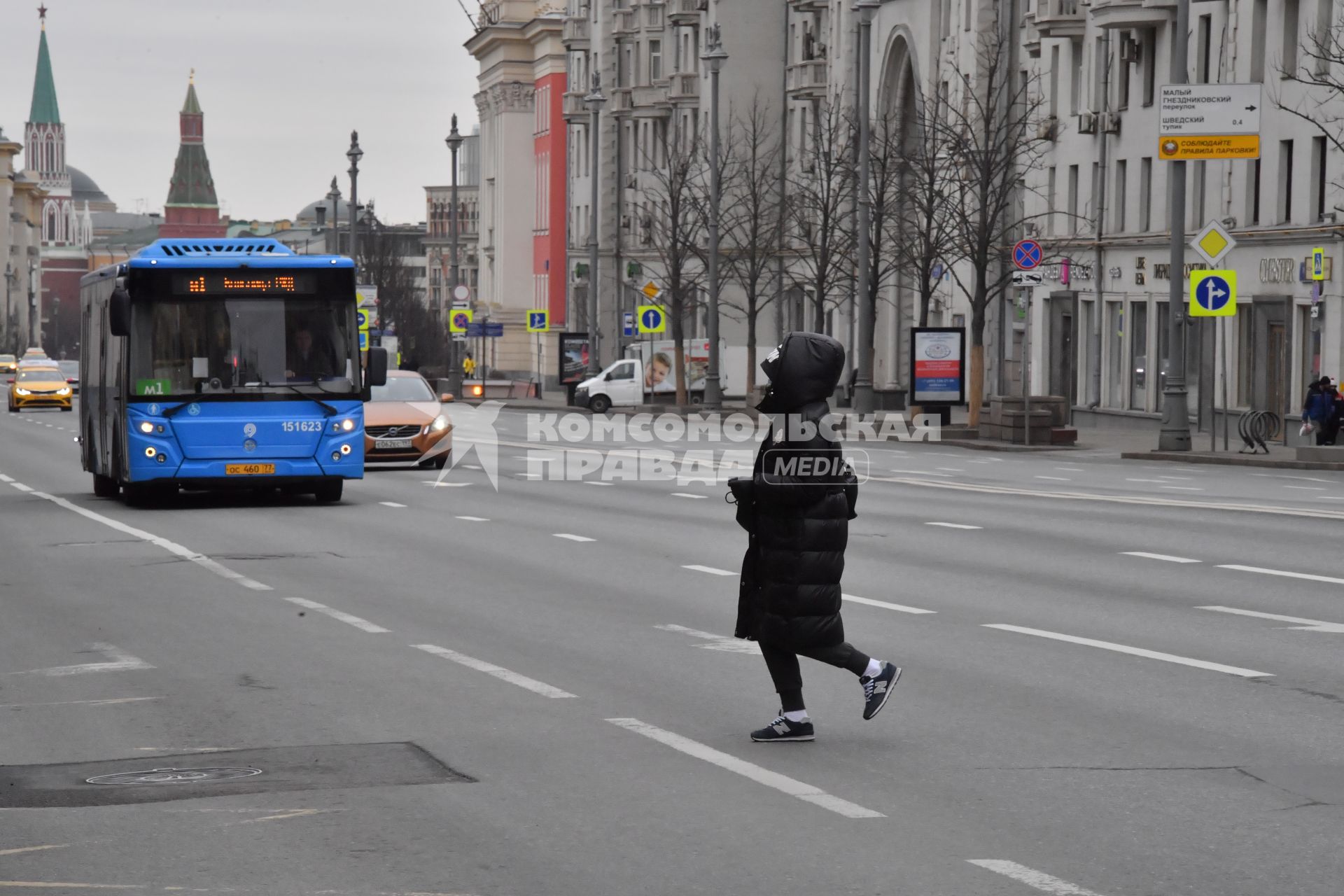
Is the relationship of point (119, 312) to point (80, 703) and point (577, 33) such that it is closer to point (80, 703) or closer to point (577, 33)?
point (80, 703)

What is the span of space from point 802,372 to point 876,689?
1355mm

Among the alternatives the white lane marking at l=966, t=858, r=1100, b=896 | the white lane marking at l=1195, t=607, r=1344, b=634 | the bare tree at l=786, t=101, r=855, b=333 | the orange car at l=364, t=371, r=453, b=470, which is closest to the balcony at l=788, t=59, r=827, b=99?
the bare tree at l=786, t=101, r=855, b=333

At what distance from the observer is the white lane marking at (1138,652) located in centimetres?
1138

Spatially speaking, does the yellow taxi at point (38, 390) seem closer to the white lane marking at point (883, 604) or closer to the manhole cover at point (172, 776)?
the white lane marking at point (883, 604)

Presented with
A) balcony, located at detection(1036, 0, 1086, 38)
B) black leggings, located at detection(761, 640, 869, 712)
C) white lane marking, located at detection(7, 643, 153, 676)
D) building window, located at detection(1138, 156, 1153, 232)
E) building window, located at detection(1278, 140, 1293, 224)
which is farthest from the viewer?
balcony, located at detection(1036, 0, 1086, 38)

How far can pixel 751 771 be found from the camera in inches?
340

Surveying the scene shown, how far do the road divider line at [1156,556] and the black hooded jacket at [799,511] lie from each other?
29.3 ft

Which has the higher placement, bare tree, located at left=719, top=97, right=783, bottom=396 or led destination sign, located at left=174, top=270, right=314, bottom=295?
bare tree, located at left=719, top=97, right=783, bottom=396

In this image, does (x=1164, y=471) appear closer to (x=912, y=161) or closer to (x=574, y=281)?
(x=912, y=161)

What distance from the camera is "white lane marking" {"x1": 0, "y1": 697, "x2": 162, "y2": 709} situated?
10391 millimetres

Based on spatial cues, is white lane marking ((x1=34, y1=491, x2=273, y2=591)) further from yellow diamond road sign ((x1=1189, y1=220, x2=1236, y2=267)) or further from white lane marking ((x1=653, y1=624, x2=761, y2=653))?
yellow diamond road sign ((x1=1189, y1=220, x2=1236, y2=267))

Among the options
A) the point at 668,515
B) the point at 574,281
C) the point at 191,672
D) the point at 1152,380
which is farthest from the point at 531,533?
the point at 574,281

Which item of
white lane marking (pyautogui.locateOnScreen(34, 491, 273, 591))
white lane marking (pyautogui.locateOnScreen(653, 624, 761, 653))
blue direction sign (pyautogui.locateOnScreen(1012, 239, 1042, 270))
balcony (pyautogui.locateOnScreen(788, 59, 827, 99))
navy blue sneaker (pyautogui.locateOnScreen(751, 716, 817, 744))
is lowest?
white lane marking (pyautogui.locateOnScreen(34, 491, 273, 591))

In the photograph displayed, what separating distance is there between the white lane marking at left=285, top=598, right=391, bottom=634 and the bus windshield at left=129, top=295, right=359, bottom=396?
9.39 meters
